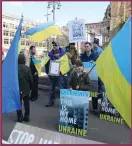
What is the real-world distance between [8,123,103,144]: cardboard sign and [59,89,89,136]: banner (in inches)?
51.0

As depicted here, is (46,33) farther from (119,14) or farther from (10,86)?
(119,14)

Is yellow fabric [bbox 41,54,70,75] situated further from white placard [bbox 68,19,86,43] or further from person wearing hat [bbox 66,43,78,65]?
white placard [bbox 68,19,86,43]

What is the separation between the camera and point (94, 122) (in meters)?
7.09

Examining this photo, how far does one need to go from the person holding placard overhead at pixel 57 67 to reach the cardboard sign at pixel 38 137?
358cm

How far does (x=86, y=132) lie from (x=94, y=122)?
1097 mm

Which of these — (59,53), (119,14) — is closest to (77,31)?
(59,53)

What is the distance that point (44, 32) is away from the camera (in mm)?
9781

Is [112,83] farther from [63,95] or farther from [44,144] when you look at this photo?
[63,95]

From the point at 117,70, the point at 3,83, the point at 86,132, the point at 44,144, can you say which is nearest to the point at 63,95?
the point at 86,132

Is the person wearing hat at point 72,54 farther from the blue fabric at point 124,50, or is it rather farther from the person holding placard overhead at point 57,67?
the blue fabric at point 124,50

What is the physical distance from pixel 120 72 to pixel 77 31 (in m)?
4.91

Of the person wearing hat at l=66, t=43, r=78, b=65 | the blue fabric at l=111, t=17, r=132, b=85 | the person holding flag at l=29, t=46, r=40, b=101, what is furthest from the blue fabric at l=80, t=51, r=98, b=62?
Result: the blue fabric at l=111, t=17, r=132, b=85

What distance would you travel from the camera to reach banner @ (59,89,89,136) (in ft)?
19.4

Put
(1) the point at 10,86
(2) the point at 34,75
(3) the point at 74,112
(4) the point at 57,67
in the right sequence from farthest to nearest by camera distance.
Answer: (2) the point at 34,75
(4) the point at 57,67
(3) the point at 74,112
(1) the point at 10,86
